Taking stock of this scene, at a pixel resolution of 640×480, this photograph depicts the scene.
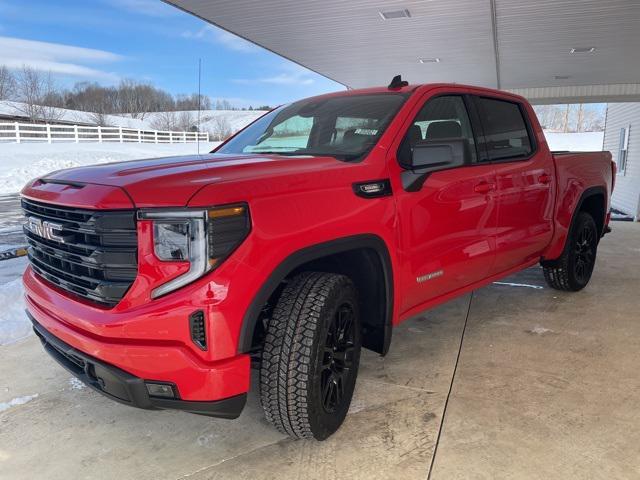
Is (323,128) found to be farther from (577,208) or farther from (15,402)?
(577,208)

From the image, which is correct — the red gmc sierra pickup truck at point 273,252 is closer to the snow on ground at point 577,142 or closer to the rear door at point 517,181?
the rear door at point 517,181

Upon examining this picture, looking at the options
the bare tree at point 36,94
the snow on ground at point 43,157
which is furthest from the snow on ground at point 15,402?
the bare tree at point 36,94

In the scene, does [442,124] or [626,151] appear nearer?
[442,124]

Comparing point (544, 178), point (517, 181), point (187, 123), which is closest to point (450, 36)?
point (187, 123)

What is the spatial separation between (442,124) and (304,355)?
1.97 meters

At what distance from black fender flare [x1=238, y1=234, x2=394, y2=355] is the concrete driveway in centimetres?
56

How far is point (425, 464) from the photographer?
2.43 metres

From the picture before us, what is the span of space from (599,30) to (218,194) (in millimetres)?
9885

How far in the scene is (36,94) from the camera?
61875 millimetres

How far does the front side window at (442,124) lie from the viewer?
3.16 meters

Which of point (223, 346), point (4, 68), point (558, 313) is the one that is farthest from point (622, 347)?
point (4, 68)

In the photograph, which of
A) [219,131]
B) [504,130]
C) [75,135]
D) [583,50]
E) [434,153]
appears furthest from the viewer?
[75,135]

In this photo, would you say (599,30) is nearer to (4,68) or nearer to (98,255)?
(98,255)

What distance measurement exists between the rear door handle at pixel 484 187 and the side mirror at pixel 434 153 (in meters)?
0.47
